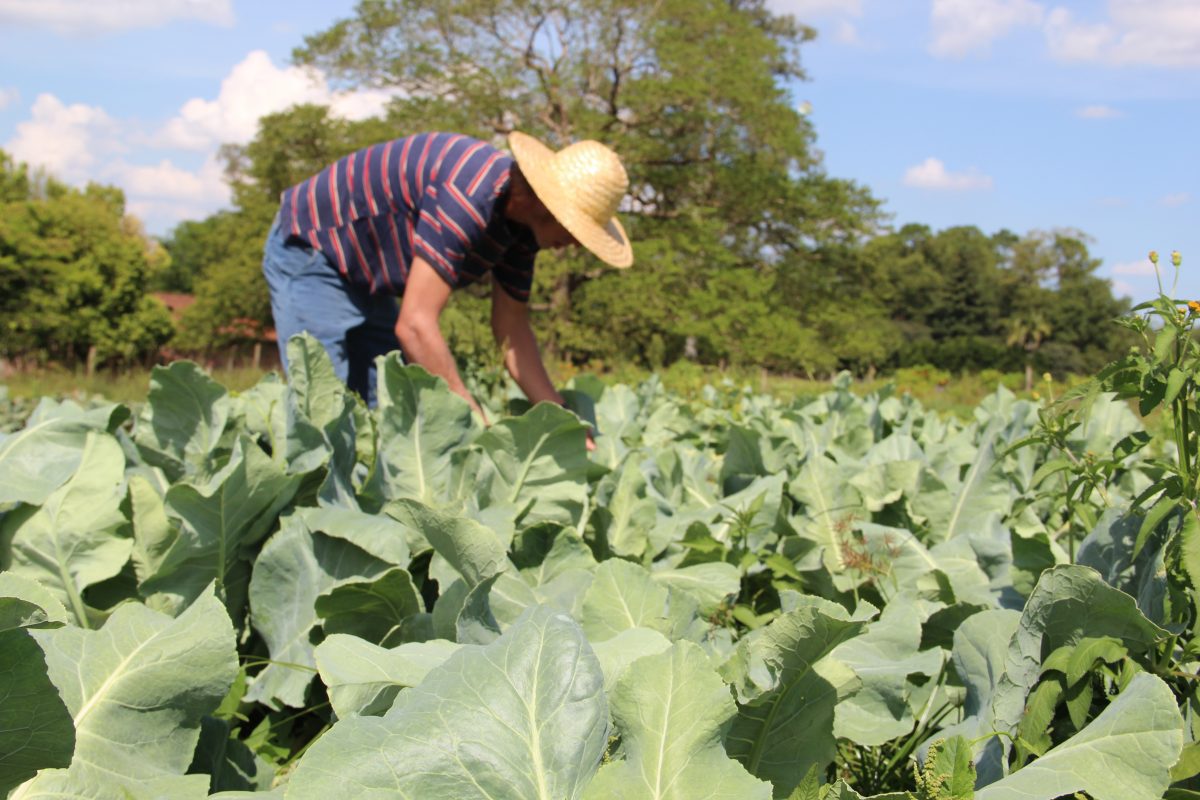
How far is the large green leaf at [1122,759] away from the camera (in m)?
0.84

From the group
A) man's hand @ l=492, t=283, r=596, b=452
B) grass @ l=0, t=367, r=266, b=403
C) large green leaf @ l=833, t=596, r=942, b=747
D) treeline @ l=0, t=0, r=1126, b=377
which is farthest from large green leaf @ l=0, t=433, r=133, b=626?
treeline @ l=0, t=0, r=1126, b=377

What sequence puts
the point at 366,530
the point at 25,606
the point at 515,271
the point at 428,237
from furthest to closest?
the point at 515,271 < the point at 428,237 < the point at 366,530 < the point at 25,606

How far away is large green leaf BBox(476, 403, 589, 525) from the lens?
5.38 feet

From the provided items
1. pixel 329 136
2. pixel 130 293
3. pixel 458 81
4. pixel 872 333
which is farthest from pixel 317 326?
pixel 130 293

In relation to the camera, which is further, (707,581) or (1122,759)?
(707,581)

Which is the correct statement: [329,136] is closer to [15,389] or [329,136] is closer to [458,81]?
[458,81]

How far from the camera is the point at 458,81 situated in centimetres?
2284

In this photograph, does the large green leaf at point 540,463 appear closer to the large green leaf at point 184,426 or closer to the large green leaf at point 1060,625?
the large green leaf at point 184,426

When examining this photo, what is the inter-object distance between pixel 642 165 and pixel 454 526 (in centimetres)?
2386

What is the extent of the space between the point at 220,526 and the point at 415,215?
2.32 m

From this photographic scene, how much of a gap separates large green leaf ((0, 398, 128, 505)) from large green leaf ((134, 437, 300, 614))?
16cm

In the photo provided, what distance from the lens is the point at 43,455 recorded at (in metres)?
1.46

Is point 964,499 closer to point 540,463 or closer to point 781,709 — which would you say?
point 540,463

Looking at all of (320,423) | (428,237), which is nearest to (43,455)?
(320,423)
